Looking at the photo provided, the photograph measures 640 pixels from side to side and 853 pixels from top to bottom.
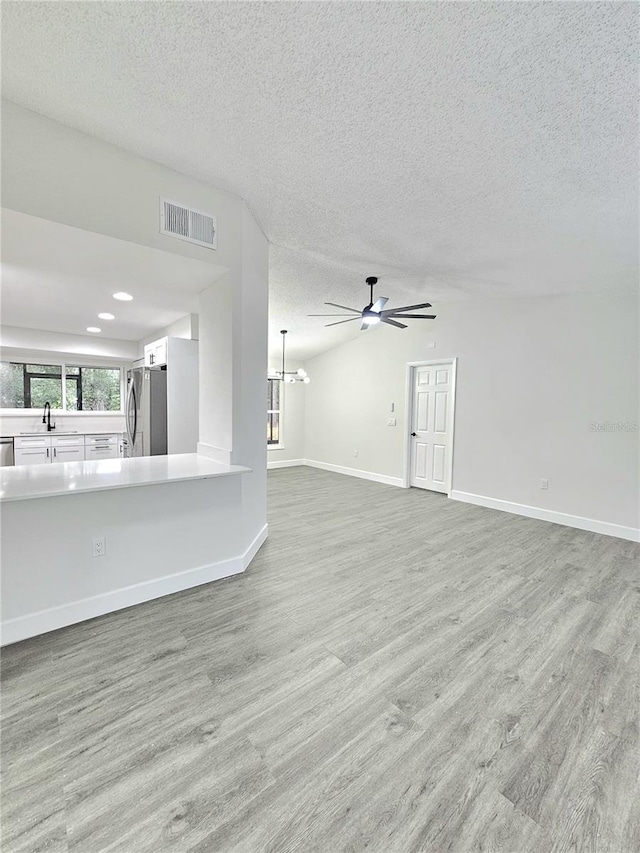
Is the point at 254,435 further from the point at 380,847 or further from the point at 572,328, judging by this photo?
the point at 572,328

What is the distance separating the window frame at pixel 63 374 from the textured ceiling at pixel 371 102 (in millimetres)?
4360

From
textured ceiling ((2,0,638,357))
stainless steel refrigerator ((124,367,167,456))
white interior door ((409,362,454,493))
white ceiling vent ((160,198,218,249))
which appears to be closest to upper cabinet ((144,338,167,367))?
stainless steel refrigerator ((124,367,167,456))

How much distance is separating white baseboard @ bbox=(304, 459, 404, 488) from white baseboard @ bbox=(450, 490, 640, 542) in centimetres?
125

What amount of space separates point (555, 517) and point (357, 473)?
11.6 ft

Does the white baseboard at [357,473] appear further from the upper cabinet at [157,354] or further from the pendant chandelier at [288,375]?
the upper cabinet at [157,354]

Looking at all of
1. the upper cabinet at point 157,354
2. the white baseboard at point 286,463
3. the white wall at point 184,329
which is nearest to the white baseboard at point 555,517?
the white baseboard at point 286,463

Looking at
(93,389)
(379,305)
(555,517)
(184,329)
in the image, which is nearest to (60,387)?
(93,389)

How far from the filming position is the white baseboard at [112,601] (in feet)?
7.04

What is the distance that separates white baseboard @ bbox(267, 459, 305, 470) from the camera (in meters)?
8.18

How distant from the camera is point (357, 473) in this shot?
290 inches

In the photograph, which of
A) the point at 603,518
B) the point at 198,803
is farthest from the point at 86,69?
the point at 603,518

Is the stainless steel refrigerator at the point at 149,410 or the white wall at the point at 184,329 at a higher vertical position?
the white wall at the point at 184,329

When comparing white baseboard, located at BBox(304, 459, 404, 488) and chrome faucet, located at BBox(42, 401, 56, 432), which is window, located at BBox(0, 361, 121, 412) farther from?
white baseboard, located at BBox(304, 459, 404, 488)

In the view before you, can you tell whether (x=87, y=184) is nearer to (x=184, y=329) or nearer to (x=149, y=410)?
(x=184, y=329)
